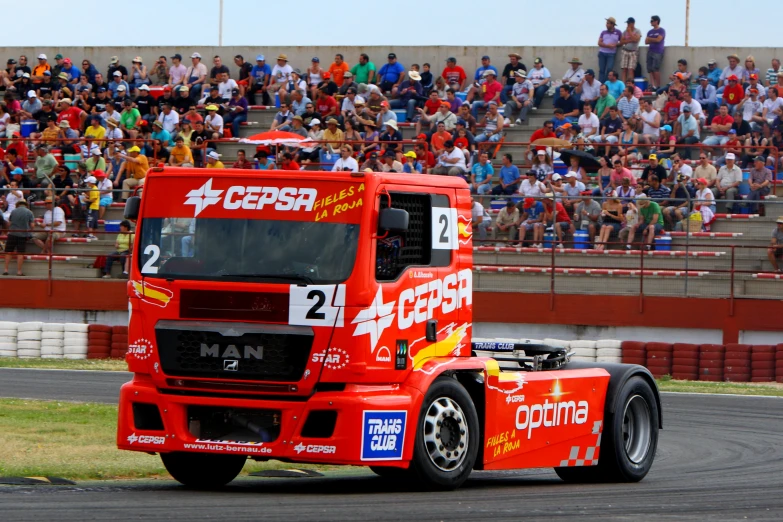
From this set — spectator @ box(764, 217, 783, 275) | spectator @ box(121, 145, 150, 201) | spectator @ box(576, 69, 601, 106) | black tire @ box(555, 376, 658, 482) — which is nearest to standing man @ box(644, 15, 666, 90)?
spectator @ box(576, 69, 601, 106)

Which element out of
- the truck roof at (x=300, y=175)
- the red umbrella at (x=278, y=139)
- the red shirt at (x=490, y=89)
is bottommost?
the truck roof at (x=300, y=175)

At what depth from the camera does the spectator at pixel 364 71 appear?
29984 millimetres

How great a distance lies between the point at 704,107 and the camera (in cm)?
2623

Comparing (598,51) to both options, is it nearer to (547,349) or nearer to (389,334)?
(547,349)

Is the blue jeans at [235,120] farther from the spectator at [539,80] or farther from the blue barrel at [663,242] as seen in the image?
the blue barrel at [663,242]

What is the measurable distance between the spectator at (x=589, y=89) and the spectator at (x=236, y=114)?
7.63 meters

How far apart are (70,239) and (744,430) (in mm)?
15433

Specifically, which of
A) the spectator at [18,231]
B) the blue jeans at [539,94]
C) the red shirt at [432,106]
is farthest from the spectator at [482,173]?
the spectator at [18,231]

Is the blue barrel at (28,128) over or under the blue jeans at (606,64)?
under

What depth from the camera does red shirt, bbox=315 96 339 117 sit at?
2825 cm

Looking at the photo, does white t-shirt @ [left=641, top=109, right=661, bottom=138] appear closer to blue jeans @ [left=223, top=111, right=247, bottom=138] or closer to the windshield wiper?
blue jeans @ [left=223, top=111, right=247, bottom=138]

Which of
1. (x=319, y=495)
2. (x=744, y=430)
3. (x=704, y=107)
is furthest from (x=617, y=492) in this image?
(x=704, y=107)

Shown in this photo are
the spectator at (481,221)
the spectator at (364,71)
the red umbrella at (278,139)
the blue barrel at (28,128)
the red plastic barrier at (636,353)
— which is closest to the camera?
the red plastic barrier at (636,353)

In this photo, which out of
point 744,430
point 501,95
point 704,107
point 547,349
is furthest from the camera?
point 501,95
